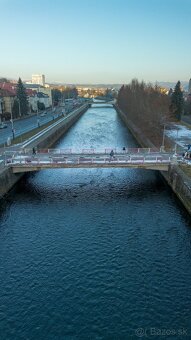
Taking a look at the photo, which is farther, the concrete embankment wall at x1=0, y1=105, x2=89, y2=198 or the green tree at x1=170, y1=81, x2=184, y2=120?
the green tree at x1=170, y1=81, x2=184, y2=120

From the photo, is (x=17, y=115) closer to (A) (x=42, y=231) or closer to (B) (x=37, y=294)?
(A) (x=42, y=231)

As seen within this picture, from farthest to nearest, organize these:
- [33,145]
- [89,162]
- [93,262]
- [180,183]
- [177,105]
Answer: [177,105] → [33,145] → [89,162] → [180,183] → [93,262]

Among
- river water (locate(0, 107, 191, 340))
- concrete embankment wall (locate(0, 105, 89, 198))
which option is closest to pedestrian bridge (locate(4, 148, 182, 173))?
concrete embankment wall (locate(0, 105, 89, 198))

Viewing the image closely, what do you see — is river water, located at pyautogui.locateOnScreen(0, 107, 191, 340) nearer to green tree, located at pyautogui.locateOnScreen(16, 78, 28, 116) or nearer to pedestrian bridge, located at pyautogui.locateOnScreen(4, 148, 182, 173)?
pedestrian bridge, located at pyautogui.locateOnScreen(4, 148, 182, 173)

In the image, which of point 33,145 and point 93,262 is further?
point 33,145

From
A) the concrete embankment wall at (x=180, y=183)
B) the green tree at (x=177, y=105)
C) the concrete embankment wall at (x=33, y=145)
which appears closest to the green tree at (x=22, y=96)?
the concrete embankment wall at (x=33, y=145)

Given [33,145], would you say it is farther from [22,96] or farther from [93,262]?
[22,96]

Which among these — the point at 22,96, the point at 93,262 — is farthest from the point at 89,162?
the point at 22,96

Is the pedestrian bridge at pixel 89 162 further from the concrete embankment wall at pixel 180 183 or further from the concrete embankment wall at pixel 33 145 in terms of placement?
the concrete embankment wall at pixel 33 145

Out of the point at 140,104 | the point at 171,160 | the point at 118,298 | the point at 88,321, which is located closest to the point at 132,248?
the point at 118,298
